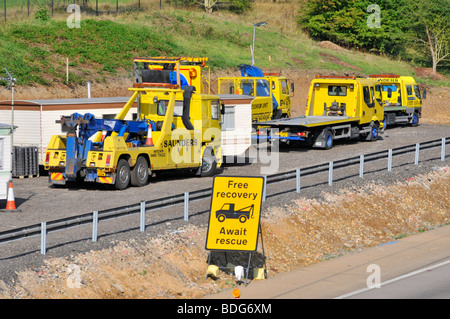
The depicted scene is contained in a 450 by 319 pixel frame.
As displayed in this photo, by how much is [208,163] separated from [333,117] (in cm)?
1023

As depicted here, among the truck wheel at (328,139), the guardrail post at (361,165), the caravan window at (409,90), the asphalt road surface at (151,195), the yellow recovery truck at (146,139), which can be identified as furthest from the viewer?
the caravan window at (409,90)

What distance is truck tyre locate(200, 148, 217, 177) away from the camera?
26.1m

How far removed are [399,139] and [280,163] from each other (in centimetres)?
1082

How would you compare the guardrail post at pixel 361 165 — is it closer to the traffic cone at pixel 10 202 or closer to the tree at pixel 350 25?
the traffic cone at pixel 10 202

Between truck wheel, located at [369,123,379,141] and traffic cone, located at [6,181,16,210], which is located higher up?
truck wheel, located at [369,123,379,141]

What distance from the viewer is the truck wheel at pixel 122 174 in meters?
22.8

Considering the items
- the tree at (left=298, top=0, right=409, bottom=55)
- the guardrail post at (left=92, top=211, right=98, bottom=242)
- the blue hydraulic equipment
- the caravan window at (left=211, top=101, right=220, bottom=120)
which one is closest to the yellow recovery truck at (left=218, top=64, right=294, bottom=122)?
the caravan window at (left=211, top=101, right=220, bottom=120)

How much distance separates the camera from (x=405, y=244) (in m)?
20.6

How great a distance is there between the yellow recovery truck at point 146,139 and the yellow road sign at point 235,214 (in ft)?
21.2

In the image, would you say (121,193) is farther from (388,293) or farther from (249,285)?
(388,293)

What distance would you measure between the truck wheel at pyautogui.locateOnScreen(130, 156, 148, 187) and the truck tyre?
2757 millimetres

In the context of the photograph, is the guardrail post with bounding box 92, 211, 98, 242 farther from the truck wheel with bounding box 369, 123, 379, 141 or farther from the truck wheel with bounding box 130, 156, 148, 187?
the truck wheel with bounding box 369, 123, 379, 141

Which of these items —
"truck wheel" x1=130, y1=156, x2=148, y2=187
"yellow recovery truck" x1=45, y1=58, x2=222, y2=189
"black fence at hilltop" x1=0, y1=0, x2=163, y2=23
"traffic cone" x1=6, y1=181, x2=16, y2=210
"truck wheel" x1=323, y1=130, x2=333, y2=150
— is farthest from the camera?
"black fence at hilltop" x1=0, y1=0, x2=163, y2=23

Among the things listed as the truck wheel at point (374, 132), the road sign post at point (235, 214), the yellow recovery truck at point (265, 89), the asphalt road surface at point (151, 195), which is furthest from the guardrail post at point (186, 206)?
the truck wheel at point (374, 132)
